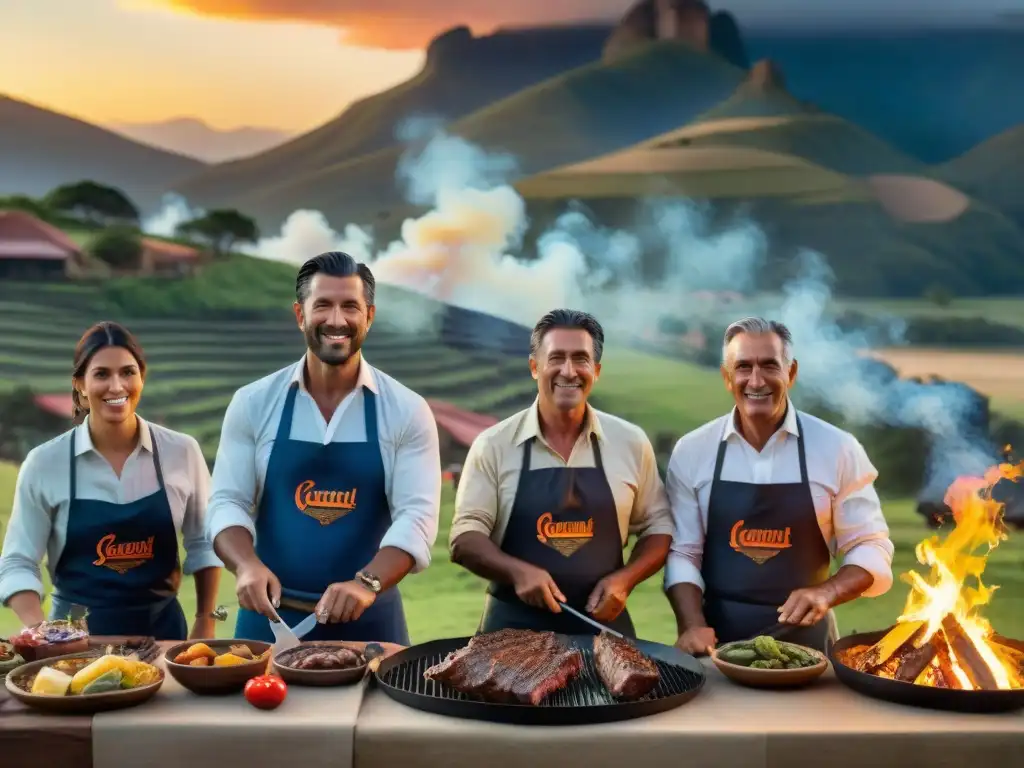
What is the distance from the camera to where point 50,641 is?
11.0 ft

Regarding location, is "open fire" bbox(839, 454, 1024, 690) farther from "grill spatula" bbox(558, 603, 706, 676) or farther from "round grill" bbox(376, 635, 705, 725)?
"round grill" bbox(376, 635, 705, 725)

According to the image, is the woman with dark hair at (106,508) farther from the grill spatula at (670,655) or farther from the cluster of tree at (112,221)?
the cluster of tree at (112,221)

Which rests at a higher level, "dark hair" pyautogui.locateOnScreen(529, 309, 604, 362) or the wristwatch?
"dark hair" pyautogui.locateOnScreen(529, 309, 604, 362)

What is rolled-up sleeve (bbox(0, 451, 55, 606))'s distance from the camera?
401 cm

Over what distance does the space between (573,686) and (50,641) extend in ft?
5.15

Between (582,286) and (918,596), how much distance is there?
4.73 metres

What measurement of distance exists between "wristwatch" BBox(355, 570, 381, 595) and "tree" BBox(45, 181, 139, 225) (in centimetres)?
539

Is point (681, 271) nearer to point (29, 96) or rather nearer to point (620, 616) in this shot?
point (620, 616)

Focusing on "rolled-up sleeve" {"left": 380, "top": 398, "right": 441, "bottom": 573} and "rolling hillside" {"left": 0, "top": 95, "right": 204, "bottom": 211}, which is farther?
"rolling hillside" {"left": 0, "top": 95, "right": 204, "bottom": 211}

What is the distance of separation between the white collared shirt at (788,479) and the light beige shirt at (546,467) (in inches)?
3.7

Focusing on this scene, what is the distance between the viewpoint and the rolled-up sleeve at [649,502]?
13.7 ft

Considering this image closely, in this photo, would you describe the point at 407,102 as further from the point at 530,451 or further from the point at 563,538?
the point at 563,538

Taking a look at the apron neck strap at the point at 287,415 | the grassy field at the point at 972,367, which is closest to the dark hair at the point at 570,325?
the apron neck strap at the point at 287,415

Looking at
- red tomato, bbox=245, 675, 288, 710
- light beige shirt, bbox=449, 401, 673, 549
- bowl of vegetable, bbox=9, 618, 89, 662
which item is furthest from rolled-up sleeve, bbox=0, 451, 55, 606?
light beige shirt, bbox=449, 401, 673, 549
